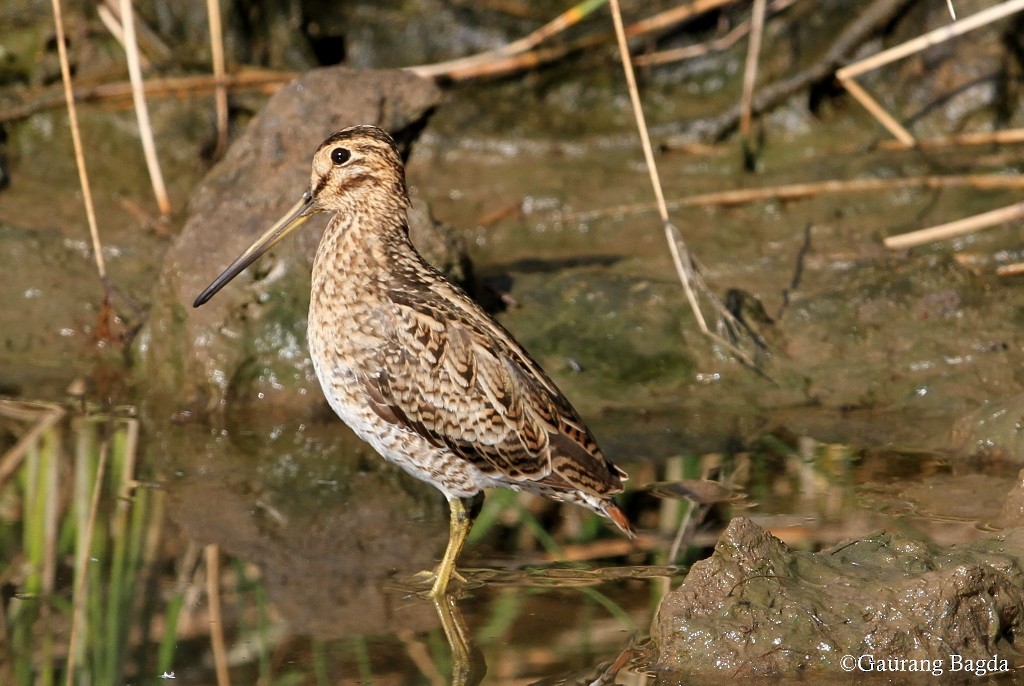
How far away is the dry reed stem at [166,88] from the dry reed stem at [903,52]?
3053 mm

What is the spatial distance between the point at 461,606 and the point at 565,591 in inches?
13.4

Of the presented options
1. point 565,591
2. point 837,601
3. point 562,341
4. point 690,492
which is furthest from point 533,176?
point 837,601

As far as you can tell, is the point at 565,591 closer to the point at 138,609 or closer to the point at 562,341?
the point at 138,609

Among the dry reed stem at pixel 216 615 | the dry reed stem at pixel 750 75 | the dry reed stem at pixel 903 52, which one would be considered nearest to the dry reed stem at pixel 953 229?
the dry reed stem at pixel 903 52

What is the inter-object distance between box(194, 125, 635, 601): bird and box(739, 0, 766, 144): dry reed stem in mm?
3466

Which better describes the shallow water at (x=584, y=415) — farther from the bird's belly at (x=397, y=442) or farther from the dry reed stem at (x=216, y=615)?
the bird's belly at (x=397, y=442)

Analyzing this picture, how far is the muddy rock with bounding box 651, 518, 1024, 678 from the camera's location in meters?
3.91

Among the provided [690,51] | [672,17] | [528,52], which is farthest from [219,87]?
[690,51]

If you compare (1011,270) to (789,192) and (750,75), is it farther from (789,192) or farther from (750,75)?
(750,75)

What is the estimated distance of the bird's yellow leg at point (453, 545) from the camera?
4590 mm

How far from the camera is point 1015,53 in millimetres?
8078

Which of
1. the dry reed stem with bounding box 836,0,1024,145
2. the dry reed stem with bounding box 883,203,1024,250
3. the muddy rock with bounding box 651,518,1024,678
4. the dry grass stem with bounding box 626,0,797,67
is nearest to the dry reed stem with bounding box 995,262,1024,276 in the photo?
the dry reed stem with bounding box 883,203,1024,250

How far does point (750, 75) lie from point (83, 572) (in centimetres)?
477

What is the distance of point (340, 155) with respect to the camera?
5.05 m
